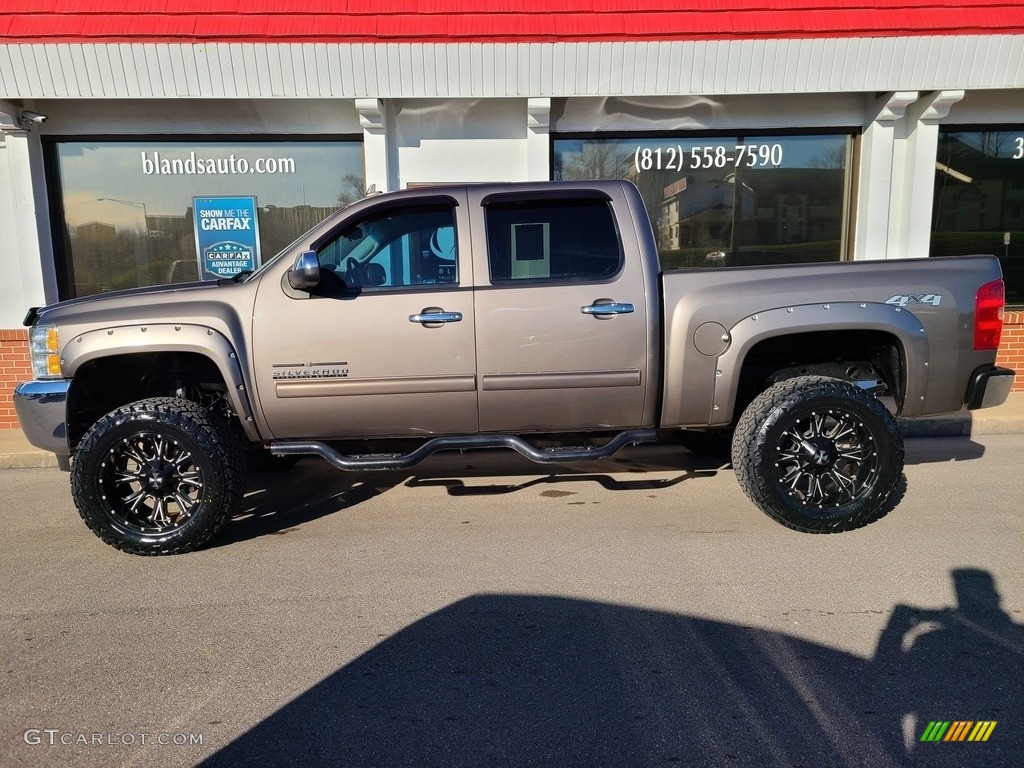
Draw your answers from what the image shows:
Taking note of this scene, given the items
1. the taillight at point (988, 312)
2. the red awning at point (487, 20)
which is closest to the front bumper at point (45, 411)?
the red awning at point (487, 20)

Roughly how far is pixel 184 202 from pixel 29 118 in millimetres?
1707

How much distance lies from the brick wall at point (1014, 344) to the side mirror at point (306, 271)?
306 inches

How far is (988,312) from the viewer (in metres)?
4.16

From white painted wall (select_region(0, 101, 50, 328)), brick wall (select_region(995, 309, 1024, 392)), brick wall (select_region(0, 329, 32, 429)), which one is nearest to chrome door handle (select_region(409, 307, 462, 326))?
brick wall (select_region(0, 329, 32, 429))

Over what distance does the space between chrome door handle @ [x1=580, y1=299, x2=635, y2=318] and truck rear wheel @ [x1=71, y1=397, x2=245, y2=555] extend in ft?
7.52

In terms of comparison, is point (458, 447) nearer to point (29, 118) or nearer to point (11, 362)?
point (11, 362)

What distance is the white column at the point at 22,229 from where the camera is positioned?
25.4 feet

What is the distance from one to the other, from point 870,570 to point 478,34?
6273mm

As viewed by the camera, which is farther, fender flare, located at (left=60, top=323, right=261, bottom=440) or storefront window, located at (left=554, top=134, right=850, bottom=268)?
storefront window, located at (left=554, top=134, right=850, bottom=268)

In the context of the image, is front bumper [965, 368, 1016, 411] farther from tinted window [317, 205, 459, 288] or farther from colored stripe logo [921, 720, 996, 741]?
tinted window [317, 205, 459, 288]

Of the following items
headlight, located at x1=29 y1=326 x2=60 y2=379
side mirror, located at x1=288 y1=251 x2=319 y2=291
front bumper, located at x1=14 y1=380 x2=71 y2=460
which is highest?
side mirror, located at x1=288 y1=251 x2=319 y2=291

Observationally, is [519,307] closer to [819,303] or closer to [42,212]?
[819,303]

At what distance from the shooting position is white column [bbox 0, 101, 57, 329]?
7.75 m

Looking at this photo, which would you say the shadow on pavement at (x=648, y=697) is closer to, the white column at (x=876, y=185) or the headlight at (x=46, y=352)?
the headlight at (x=46, y=352)
